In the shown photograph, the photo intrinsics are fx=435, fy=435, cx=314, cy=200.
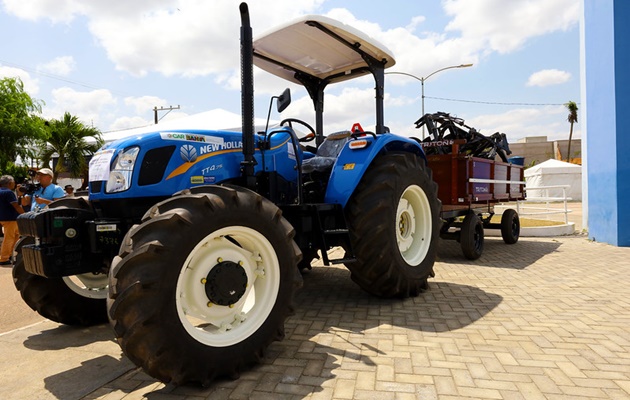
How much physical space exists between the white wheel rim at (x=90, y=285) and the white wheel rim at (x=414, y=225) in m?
2.95

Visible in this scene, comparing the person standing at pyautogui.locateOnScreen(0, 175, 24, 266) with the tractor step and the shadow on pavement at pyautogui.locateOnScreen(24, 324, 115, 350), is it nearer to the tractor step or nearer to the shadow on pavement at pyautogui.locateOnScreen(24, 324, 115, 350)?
the shadow on pavement at pyautogui.locateOnScreen(24, 324, 115, 350)

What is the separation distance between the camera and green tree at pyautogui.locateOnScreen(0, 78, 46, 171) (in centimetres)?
1644

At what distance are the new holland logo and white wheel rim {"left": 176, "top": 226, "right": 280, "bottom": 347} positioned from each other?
758mm

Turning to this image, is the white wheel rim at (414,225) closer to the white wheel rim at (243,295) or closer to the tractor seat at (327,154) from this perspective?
the tractor seat at (327,154)

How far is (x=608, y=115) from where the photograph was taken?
8250mm

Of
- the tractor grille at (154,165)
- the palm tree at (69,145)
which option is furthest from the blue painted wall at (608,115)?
the palm tree at (69,145)

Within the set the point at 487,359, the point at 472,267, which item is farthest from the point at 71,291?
the point at 472,267

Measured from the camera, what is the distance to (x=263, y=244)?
2879mm

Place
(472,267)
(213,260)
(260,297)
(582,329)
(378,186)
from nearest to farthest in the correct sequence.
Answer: (213,260), (260,297), (582,329), (378,186), (472,267)

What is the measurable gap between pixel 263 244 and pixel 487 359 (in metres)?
1.69

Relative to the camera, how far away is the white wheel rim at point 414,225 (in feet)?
15.6


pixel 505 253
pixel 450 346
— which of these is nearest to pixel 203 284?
pixel 450 346

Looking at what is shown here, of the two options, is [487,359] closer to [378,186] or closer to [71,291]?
[378,186]

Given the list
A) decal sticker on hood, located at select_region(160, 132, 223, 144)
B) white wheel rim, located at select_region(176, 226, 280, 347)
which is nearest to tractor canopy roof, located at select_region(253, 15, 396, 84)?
decal sticker on hood, located at select_region(160, 132, 223, 144)
